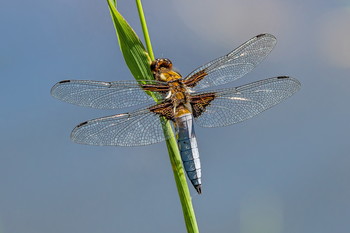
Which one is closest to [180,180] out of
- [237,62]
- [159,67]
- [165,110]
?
[165,110]

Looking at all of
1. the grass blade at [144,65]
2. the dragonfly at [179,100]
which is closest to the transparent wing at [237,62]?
the dragonfly at [179,100]

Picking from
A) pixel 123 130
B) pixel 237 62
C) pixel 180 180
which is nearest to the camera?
pixel 180 180

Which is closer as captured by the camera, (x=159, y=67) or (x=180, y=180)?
(x=180, y=180)

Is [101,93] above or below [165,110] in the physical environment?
above

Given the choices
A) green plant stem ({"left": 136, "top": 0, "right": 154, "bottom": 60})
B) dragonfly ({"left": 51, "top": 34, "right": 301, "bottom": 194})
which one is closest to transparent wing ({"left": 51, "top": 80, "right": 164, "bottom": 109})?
dragonfly ({"left": 51, "top": 34, "right": 301, "bottom": 194})

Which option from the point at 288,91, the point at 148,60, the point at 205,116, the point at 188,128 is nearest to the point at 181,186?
the point at 188,128

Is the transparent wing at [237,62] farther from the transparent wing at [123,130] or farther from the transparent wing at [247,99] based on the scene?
the transparent wing at [123,130]

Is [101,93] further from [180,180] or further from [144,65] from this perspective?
[180,180]

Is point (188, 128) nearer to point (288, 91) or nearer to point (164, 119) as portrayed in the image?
point (164, 119)
